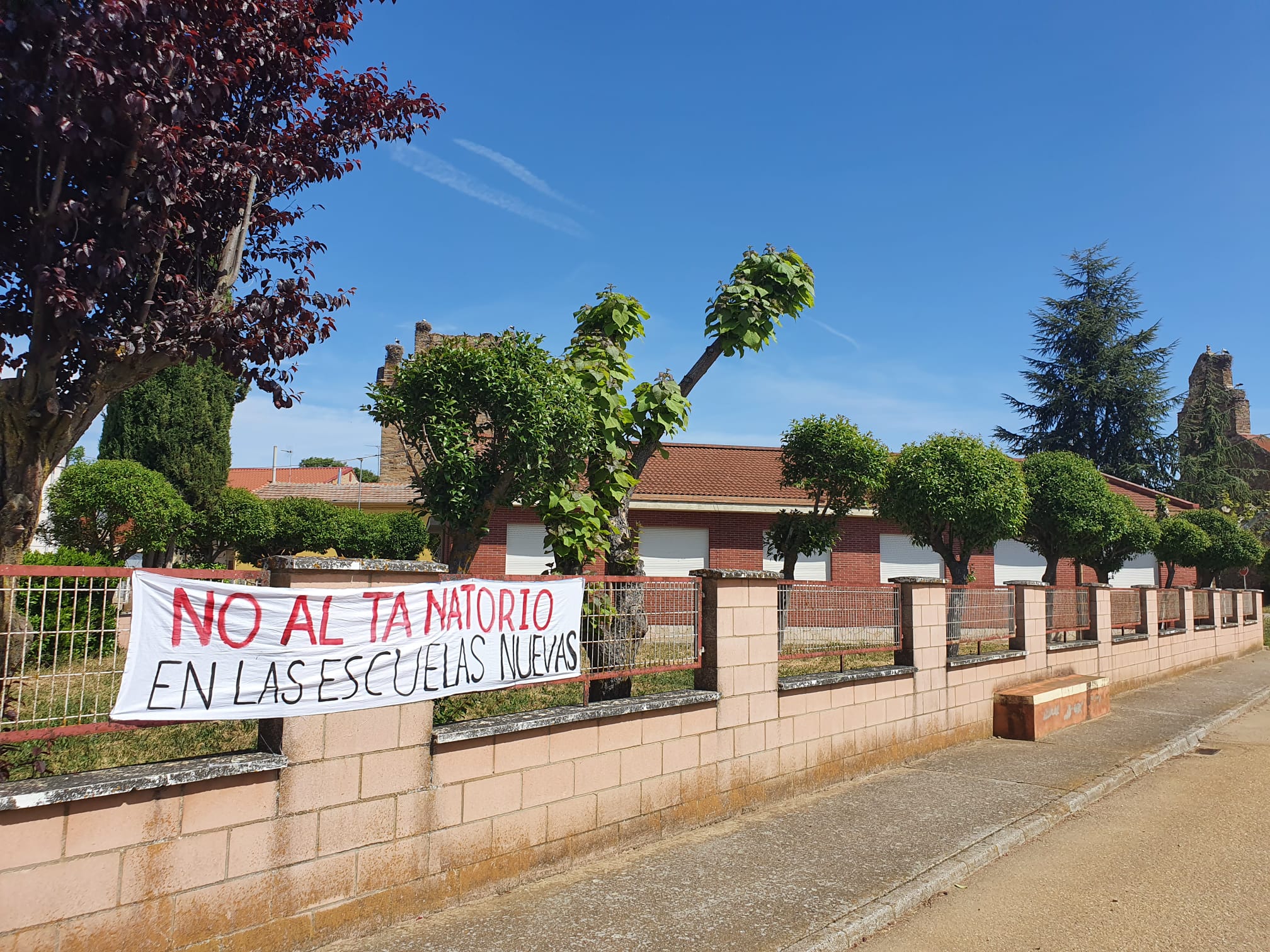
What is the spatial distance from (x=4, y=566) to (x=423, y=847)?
246 cm

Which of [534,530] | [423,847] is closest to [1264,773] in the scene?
[423,847]

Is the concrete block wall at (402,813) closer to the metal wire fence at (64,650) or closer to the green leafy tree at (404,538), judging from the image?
the metal wire fence at (64,650)

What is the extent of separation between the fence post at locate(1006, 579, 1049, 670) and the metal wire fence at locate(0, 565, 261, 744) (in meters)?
10.8

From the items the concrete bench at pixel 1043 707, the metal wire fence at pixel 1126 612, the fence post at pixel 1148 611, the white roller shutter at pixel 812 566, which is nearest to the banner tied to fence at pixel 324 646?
the concrete bench at pixel 1043 707

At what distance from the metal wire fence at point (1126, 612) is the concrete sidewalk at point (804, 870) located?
702cm

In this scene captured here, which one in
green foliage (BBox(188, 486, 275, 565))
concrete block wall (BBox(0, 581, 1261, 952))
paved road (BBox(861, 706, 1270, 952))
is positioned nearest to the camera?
concrete block wall (BBox(0, 581, 1261, 952))

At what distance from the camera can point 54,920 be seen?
3.37 m

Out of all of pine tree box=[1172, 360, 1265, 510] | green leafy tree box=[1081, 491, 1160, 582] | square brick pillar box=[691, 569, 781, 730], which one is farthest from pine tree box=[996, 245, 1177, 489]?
square brick pillar box=[691, 569, 781, 730]

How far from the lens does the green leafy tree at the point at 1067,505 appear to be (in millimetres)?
18156

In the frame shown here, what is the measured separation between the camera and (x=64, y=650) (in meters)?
3.72

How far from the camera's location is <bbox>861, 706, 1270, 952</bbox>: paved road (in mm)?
4656

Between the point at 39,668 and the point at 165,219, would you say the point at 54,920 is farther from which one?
the point at 165,219

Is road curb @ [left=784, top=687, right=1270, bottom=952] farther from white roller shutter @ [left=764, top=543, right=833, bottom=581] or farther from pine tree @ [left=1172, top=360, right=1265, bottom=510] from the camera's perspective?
pine tree @ [left=1172, top=360, right=1265, bottom=510]

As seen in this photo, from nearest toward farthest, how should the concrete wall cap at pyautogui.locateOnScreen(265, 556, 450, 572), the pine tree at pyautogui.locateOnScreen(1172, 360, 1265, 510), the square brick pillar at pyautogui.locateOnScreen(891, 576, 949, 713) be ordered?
the concrete wall cap at pyautogui.locateOnScreen(265, 556, 450, 572) → the square brick pillar at pyautogui.locateOnScreen(891, 576, 949, 713) → the pine tree at pyautogui.locateOnScreen(1172, 360, 1265, 510)
